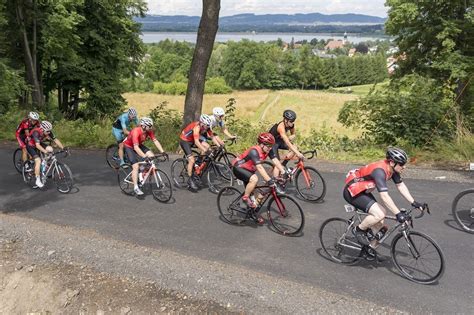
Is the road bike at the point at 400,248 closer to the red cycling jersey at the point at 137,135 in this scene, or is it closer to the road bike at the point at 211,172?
the road bike at the point at 211,172

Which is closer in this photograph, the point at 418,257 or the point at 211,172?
the point at 418,257

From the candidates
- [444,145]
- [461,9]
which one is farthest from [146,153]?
[461,9]

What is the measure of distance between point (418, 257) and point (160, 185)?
5657mm

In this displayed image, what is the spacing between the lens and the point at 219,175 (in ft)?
33.5

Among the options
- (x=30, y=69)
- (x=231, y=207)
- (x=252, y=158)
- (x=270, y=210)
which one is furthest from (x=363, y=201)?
(x=30, y=69)

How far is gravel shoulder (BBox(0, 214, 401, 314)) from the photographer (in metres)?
5.48

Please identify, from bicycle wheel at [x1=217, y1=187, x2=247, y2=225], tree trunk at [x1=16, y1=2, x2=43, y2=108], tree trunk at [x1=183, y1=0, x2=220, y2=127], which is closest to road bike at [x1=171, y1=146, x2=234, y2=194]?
bicycle wheel at [x1=217, y1=187, x2=247, y2=225]

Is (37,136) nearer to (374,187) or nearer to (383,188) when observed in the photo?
(374,187)

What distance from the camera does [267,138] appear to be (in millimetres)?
7445

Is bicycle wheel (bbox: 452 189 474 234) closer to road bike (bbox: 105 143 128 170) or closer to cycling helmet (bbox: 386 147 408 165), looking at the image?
cycling helmet (bbox: 386 147 408 165)

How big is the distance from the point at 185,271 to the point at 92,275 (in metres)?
1.43

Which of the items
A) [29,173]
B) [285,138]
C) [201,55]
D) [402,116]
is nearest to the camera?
[285,138]

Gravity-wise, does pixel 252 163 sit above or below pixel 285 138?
below

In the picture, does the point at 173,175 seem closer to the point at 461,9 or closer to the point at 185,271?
the point at 185,271
